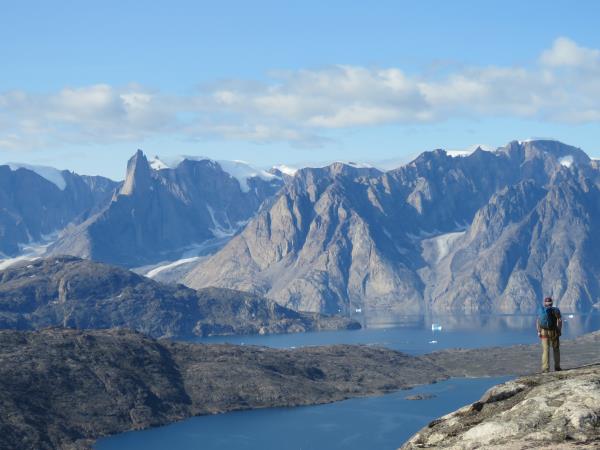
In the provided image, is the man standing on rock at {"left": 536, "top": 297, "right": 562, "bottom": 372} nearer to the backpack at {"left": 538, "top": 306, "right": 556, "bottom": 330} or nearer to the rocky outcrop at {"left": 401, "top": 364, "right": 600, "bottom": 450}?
the backpack at {"left": 538, "top": 306, "right": 556, "bottom": 330}

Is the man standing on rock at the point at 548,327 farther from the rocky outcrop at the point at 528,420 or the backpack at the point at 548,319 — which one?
the rocky outcrop at the point at 528,420

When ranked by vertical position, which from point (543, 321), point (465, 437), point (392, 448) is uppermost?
point (543, 321)

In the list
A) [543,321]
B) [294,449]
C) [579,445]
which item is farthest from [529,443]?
[294,449]

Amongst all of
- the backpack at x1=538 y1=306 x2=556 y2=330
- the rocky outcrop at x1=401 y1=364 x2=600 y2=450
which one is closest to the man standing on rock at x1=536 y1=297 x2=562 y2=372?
the backpack at x1=538 y1=306 x2=556 y2=330

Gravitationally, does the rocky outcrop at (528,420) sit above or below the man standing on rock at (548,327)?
below

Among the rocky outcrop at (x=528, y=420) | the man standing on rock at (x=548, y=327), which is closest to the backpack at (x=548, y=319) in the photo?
the man standing on rock at (x=548, y=327)

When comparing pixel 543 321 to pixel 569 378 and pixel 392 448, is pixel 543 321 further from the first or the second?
pixel 392 448
